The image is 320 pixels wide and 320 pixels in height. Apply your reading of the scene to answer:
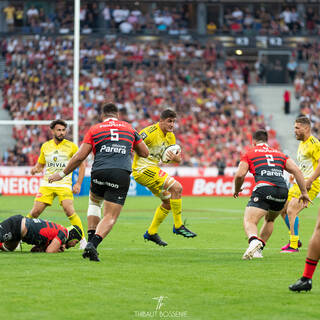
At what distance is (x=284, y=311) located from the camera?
23.1 feet

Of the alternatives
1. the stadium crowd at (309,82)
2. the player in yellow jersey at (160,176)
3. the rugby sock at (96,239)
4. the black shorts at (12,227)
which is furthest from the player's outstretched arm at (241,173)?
the stadium crowd at (309,82)

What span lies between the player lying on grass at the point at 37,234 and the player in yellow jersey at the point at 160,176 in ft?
5.64

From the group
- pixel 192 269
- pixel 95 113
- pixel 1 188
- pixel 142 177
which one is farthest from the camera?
pixel 95 113

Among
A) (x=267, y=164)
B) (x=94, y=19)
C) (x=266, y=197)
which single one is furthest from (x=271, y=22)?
(x=266, y=197)

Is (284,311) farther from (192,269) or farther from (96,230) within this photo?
(96,230)

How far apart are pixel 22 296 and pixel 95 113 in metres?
33.2

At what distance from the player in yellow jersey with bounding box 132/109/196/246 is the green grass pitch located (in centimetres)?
36

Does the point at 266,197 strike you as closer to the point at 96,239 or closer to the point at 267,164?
the point at 267,164

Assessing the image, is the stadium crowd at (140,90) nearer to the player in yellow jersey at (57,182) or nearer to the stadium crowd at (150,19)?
the stadium crowd at (150,19)

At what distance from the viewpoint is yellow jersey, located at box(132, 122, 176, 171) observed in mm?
13531

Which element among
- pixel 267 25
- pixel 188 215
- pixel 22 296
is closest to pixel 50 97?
pixel 267 25

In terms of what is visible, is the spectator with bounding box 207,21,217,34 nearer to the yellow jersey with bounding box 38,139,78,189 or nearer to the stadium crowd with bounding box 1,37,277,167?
the stadium crowd with bounding box 1,37,277,167

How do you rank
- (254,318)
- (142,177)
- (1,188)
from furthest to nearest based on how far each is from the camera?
(1,188) → (142,177) → (254,318)

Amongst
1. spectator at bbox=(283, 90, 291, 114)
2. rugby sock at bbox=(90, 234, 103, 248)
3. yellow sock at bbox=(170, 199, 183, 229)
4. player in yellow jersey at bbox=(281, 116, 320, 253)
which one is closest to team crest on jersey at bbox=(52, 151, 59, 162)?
yellow sock at bbox=(170, 199, 183, 229)
